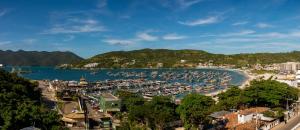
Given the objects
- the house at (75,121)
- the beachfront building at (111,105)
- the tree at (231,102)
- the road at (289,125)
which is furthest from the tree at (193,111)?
the house at (75,121)

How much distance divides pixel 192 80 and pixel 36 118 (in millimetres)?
108257

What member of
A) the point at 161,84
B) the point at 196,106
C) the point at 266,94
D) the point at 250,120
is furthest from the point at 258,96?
the point at 161,84

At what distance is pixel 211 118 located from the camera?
120 ft

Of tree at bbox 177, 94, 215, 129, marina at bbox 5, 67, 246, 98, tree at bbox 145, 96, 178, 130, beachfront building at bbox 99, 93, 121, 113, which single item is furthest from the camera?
marina at bbox 5, 67, 246, 98

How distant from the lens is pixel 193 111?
3338 centimetres

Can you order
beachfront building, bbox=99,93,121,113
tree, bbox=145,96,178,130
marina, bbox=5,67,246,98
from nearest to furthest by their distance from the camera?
tree, bbox=145,96,178,130 < beachfront building, bbox=99,93,121,113 < marina, bbox=5,67,246,98

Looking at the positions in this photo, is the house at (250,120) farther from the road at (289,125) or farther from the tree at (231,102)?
the tree at (231,102)

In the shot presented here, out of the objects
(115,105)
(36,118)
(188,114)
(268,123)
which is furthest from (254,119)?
(36,118)

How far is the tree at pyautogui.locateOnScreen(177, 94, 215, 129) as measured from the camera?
33.0m

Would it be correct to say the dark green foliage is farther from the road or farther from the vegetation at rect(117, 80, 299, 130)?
the road

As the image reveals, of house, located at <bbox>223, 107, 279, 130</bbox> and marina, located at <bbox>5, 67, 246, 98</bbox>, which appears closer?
house, located at <bbox>223, 107, 279, 130</bbox>

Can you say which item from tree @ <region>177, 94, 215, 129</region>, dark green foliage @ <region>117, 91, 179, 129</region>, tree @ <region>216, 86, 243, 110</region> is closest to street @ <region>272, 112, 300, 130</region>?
tree @ <region>216, 86, 243, 110</region>

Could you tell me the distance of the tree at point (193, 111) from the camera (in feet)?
108

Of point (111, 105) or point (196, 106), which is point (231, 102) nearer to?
point (196, 106)
